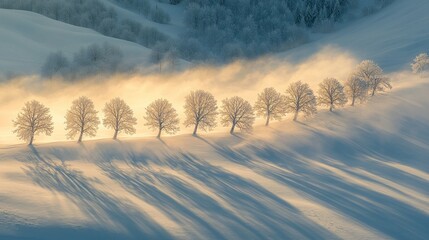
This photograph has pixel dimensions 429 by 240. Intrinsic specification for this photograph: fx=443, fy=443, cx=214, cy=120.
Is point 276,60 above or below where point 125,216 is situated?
above

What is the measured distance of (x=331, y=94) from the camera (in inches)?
2709

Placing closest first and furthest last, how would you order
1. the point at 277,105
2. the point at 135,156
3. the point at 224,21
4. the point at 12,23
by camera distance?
the point at 135,156
the point at 277,105
the point at 12,23
the point at 224,21

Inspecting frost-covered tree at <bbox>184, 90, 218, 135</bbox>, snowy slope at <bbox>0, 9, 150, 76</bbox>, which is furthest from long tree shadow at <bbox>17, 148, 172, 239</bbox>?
snowy slope at <bbox>0, 9, 150, 76</bbox>

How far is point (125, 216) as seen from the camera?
130 feet

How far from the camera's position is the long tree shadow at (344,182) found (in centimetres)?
4178

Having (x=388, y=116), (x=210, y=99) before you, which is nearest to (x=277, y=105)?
(x=210, y=99)

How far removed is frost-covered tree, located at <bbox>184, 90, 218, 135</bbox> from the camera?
2451 inches

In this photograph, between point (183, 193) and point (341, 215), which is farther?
point (183, 193)

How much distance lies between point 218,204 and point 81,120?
2489 cm

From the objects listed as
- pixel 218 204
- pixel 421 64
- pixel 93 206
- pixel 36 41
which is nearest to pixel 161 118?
pixel 218 204

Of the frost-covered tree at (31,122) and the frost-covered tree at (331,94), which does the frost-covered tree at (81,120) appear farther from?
the frost-covered tree at (331,94)

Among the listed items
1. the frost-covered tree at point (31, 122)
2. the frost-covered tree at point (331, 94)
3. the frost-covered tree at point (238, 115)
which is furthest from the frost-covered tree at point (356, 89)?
the frost-covered tree at point (31, 122)

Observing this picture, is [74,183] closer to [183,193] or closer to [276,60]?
[183,193]

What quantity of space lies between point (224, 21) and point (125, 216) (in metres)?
145
